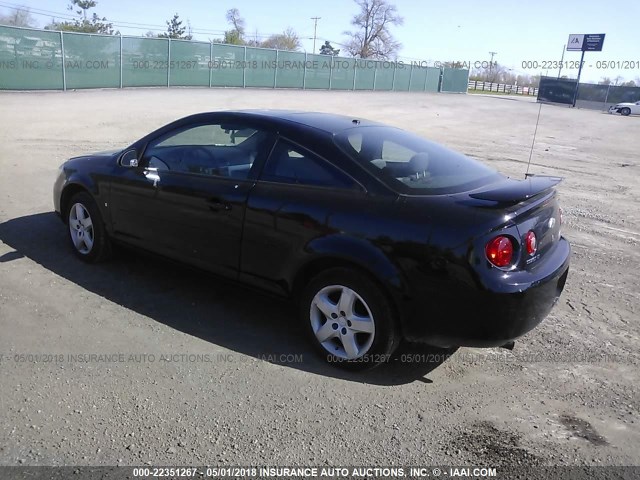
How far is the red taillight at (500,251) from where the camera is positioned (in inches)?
125

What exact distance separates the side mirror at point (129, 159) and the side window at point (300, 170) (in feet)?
4.69

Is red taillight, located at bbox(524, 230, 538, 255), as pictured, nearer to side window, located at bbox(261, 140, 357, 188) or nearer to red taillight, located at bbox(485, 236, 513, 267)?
red taillight, located at bbox(485, 236, 513, 267)

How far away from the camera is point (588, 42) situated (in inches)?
2277

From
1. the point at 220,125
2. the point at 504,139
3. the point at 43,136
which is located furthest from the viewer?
the point at 504,139

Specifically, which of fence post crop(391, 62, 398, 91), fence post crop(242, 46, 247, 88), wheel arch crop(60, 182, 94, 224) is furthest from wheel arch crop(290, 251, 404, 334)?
fence post crop(391, 62, 398, 91)

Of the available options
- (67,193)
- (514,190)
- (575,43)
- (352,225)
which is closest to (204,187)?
(352,225)

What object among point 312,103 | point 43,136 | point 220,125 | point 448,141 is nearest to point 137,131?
point 43,136

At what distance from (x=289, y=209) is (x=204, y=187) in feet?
2.75

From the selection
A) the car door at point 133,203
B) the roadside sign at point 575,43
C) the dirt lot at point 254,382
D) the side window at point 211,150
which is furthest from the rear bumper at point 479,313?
the roadside sign at point 575,43

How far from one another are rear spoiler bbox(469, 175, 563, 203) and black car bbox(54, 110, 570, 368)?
13 mm

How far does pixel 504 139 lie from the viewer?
1952 centimetres

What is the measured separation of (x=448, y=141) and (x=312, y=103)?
1140 centimetres

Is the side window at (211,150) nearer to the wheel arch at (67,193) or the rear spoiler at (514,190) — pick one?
the wheel arch at (67,193)

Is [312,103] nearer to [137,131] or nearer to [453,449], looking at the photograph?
[137,131]
